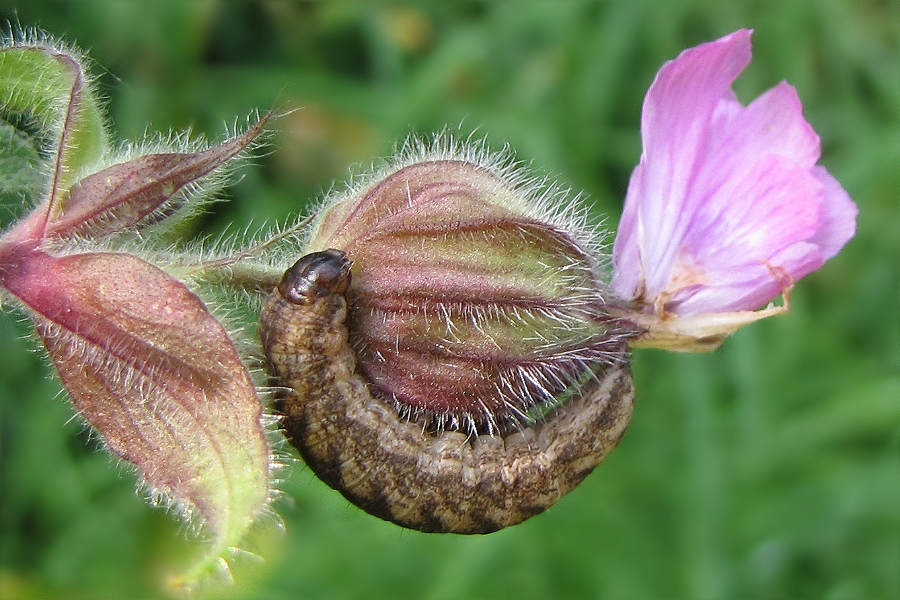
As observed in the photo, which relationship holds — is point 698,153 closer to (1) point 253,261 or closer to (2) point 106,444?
(1) point 253,261

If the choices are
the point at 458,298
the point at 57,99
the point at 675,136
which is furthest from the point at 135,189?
the point at 675,136

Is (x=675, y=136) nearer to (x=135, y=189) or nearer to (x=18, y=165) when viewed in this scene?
(x=135, y=189)

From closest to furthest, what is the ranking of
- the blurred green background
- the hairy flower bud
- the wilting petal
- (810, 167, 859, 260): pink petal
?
the wilting petal < the hairy flower bud < (810, 167, 859, 260): pink petal < the blurred green background

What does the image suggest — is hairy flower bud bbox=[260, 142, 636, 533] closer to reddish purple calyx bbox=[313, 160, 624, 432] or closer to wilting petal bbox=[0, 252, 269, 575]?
reddish purple calyx bbox=[313, 160, 624, 432]

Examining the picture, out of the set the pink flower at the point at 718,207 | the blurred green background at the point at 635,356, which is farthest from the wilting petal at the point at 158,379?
the blurred green background at the point at 635,356

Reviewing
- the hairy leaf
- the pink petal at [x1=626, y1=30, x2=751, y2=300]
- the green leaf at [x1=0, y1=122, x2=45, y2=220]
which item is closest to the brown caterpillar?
the hairy leaf

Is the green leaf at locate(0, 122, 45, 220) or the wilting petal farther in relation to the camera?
the green leaf at locate(0, 122, 45, 220)
